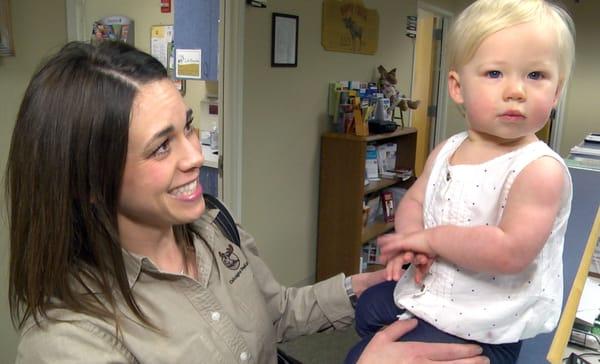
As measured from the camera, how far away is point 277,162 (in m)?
3.10

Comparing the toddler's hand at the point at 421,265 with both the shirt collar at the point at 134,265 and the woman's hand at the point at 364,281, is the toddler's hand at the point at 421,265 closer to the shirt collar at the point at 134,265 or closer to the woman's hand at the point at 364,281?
the woman's hand at the point at 364,281

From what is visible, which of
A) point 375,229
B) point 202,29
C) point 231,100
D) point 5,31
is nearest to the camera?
point 5,31

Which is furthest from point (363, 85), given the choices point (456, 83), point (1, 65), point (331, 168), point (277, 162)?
point (456, 83)

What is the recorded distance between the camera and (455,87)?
92 cm

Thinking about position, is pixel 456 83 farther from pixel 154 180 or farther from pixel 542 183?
pixel 154 180

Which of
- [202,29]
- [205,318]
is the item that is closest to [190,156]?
[205,318]

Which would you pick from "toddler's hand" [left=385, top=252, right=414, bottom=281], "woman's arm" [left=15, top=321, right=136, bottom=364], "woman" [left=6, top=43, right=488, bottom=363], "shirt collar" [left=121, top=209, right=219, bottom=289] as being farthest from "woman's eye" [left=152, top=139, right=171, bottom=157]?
"toddler's hand" [left=385, top=252, right=414, bottom=281]

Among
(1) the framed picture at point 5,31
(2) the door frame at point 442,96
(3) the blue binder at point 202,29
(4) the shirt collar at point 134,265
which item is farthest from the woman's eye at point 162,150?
(2) the door frame at point 442,96

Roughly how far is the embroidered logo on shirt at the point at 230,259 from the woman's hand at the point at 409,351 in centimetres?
34

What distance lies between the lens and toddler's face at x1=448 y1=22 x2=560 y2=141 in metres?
0.78

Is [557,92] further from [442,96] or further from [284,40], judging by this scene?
[442,96]

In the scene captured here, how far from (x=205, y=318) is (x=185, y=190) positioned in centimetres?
25

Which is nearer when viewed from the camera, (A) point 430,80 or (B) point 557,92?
(B) point 557,92

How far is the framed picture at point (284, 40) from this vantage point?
113 inches
